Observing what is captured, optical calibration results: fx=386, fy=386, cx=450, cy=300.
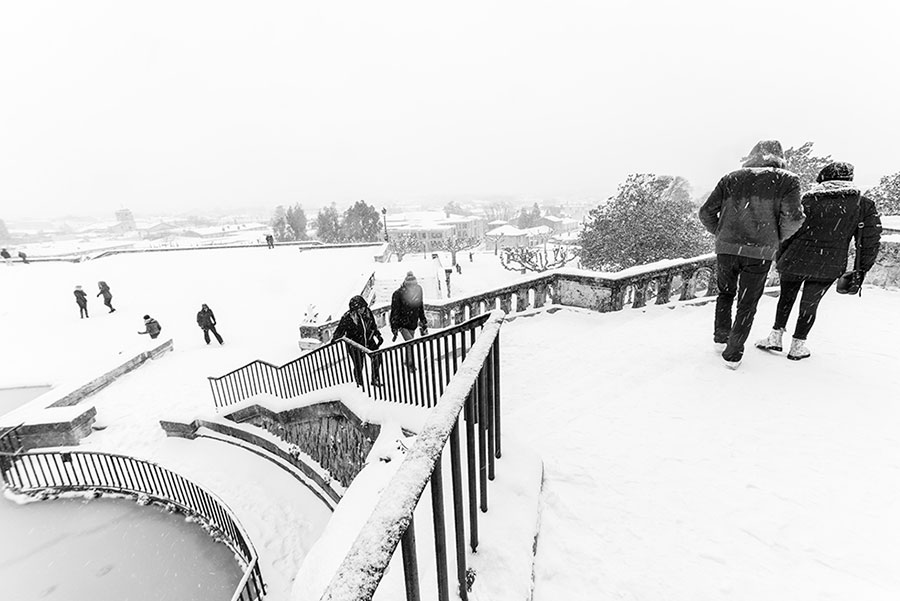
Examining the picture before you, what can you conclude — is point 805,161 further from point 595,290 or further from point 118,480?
point 118,480

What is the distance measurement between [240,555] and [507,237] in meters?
79.2

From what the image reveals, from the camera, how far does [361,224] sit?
56.9 meters

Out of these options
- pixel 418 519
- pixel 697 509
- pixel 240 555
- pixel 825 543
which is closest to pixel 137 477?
pixel 240 555

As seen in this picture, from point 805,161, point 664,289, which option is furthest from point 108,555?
point 805,161

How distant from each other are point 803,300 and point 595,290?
3.03 m

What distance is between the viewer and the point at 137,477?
7465 millimetres

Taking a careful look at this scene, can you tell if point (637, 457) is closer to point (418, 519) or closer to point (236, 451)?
point (418, 519)

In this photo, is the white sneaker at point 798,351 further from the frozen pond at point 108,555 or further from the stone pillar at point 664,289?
the frozen pond at point 108,555

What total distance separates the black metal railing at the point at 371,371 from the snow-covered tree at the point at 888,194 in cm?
2443

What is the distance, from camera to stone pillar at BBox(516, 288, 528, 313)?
23.5 feet

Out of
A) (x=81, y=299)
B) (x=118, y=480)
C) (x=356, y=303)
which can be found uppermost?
(x=356, y=303)

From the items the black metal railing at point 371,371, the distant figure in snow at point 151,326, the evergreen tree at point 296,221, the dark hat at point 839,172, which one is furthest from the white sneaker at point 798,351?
the evergreen tree at point 296,221

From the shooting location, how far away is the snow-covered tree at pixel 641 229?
60.2 ft

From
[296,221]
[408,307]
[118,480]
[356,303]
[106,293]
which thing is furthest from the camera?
[296,221]
